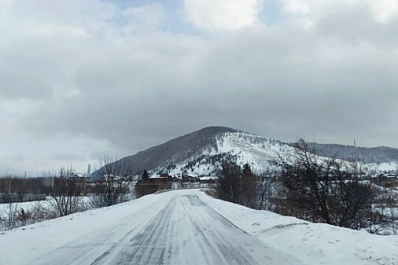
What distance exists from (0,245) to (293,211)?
17.2m

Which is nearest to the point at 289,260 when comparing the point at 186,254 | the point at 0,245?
the point at 186,254

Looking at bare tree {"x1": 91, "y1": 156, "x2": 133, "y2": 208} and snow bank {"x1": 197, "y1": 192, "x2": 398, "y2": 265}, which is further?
bare tree {"x1": 91, "y1": 156, "x2": 133, "y2": 208}

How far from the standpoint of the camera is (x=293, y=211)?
912 inches

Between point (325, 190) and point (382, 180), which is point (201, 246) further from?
point (382, 180)

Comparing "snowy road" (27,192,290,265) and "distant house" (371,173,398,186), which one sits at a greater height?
"distant house" (371,173,398,186)

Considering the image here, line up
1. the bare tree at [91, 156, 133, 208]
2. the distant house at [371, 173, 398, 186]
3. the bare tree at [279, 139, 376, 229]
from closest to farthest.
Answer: the bare tree at [279, 139, 376, 229]
the distant house at [371, 173, 398, 186]
the bare tree at [91, 156, 133, 208]

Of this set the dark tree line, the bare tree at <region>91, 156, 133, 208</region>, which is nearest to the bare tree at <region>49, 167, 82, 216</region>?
the bare tree at <region>91, 156, 133, 208</region>

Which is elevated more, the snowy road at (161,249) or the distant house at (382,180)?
the distant house at (382,180)

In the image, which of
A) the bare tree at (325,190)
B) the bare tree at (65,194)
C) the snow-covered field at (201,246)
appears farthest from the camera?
the bare tree at (65,194)

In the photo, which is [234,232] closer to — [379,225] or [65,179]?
[379,225]

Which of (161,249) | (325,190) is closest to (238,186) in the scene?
(325,190)

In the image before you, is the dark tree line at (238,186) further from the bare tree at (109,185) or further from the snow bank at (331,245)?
the snow bank at (331,245)

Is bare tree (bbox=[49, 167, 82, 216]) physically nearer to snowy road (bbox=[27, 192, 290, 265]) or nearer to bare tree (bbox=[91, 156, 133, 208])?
bare tree (bbox=[91, 156, 133, 208])

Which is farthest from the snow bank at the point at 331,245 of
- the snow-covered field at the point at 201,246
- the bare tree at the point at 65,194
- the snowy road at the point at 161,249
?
the bare tree at the point at 65,194
